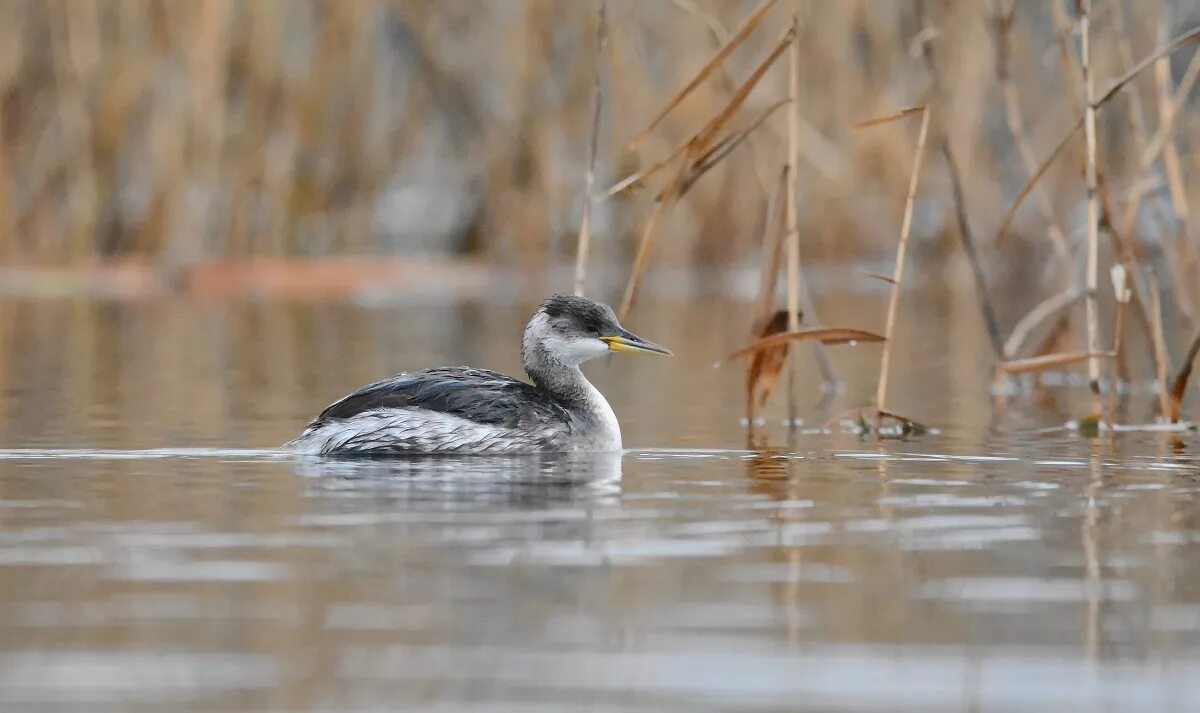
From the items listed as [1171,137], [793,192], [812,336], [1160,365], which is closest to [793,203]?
[793,192]

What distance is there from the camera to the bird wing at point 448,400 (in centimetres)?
760

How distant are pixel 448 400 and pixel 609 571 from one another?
110 inches

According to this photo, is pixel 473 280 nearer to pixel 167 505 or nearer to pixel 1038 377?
pixel 1038 377

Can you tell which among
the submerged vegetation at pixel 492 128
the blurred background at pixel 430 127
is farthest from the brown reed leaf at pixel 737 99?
the blurred background at pixel 430 127

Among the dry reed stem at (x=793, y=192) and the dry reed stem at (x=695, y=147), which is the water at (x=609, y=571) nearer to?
the dry reed stem at (x=793, y=192)

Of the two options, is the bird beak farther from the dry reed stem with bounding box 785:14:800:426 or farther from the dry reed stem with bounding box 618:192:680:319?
the dry reed stem with bounding box 785:14:800:426

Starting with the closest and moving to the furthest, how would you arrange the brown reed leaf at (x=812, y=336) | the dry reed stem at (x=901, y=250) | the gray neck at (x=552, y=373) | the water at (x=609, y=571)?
the water at (x=609, y=571)
the dry reed stem at (x=901, y=250)
the brown reed leaf at (x=812, y=336)
the gray neck at (x=552, y=373)

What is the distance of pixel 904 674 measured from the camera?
12.6 ft

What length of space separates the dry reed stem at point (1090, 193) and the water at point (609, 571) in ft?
1.23

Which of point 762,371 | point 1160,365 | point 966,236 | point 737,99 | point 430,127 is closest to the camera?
point 737,99

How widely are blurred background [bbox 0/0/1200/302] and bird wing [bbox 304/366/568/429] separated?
338 inches

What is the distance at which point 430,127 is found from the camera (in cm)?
1950

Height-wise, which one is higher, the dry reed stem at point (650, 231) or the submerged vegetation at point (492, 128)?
the submerged vegetation at point (492, 128)

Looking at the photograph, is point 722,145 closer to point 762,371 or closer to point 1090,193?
point 762,371
